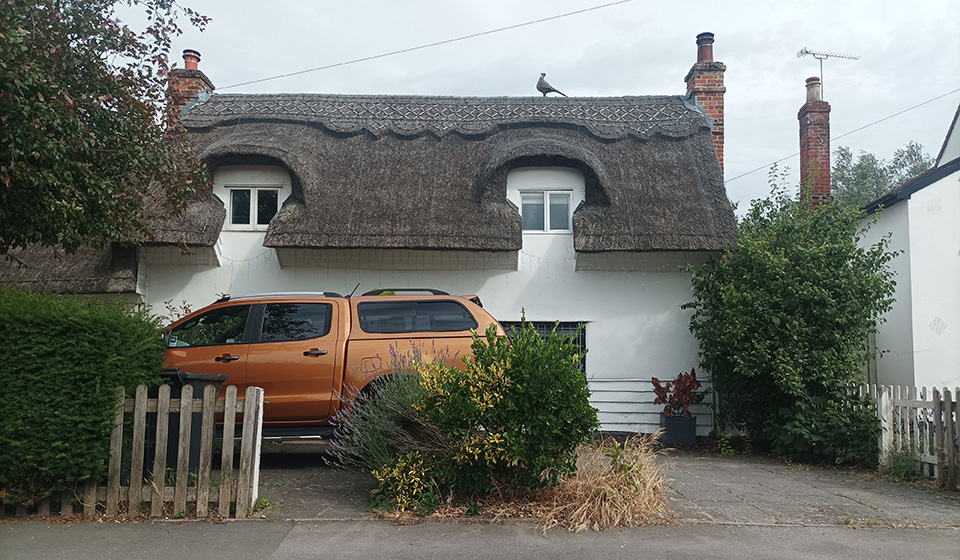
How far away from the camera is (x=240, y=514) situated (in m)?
6.03

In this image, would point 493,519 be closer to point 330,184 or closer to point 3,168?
point 3,168

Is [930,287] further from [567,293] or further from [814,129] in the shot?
[567,293]

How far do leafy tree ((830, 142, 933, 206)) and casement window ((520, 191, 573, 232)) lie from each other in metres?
26.1

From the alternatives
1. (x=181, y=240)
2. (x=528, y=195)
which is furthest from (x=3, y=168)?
(x=528, y=195)

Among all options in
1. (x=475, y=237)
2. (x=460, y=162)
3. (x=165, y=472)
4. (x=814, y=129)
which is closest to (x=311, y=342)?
(x=165, y=472)

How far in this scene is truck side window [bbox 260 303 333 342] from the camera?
825cm

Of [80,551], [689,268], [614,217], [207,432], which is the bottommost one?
[80,551]

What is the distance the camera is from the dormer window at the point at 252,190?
41.1 feet

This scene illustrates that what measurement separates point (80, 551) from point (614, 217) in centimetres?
884

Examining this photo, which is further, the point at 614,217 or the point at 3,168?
the point at 614,217

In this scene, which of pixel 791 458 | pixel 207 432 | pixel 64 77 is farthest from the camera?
pixel 791 458

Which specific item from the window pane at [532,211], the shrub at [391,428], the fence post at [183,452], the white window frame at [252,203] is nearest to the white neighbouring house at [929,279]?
the window pane at [532,211]

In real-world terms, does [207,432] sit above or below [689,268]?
below

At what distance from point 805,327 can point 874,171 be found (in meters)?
30.0
